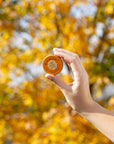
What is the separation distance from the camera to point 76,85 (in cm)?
137

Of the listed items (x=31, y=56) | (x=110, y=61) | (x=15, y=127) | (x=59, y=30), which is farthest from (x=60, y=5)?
(x=15, y=127)

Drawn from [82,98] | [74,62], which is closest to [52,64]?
[74,62]

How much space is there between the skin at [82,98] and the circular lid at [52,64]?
0.48 ft

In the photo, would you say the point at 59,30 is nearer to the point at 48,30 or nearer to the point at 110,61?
the point at 48,30

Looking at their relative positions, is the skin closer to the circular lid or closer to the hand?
the hand

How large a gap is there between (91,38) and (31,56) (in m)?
1.71

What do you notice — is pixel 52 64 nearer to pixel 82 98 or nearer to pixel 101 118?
pixel 82 98

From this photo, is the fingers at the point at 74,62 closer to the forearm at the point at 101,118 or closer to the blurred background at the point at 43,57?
the forearm at the point at 101,118

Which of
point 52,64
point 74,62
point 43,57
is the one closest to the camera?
point 74,62

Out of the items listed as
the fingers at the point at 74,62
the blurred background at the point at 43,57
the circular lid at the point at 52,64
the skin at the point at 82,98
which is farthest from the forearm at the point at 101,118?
the blurred background at the point at 43,57

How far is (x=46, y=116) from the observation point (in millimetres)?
4629

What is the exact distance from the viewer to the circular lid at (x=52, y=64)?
1.53 metres

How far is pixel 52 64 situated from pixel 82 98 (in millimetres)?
383

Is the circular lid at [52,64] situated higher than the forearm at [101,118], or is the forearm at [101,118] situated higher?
the circular lid at [52,64]
